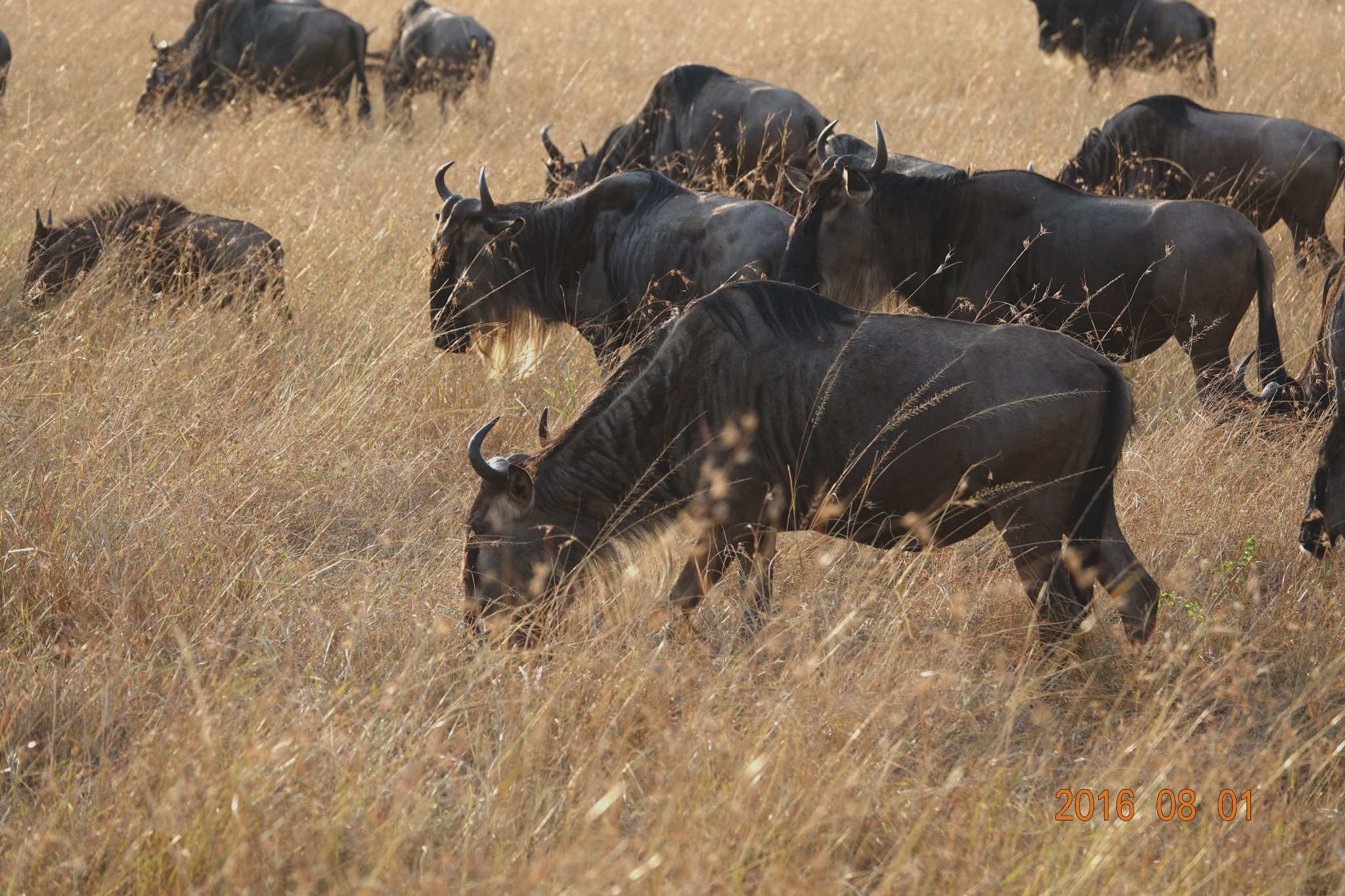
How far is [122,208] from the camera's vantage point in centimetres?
562

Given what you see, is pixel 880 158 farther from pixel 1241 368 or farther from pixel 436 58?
pixel 436 58

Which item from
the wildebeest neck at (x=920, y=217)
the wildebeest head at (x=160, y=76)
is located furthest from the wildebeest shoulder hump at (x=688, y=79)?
the wildebeest head at (x=160, y=76)

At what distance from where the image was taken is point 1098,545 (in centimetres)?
309

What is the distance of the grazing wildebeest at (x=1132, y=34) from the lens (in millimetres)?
11438

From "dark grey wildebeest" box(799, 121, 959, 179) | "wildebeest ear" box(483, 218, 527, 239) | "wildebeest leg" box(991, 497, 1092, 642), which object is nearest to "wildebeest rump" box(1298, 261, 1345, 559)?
"wildebeest leg" box(991, 497, 1092, 642)

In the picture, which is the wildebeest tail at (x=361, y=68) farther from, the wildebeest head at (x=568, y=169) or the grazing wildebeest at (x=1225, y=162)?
the grazing wildebeest at (x=1225, y=162)

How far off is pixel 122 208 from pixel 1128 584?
4.63 m

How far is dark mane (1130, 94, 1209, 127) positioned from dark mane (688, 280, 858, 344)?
4.35 m

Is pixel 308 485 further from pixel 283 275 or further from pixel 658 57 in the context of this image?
pixel 658 57

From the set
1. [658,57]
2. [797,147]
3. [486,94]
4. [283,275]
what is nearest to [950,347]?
[283,275]

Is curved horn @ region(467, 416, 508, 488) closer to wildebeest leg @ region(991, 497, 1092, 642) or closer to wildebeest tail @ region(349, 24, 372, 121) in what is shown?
wildebeest leg @ region(991, 497, 1092, 642)

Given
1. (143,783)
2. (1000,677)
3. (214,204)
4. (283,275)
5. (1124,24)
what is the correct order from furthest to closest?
(1124,24), (214,204), (283,275), (1000,677), (143,783)

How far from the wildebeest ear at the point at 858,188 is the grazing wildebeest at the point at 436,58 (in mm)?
6439

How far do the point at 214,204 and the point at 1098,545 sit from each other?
5479 mm
